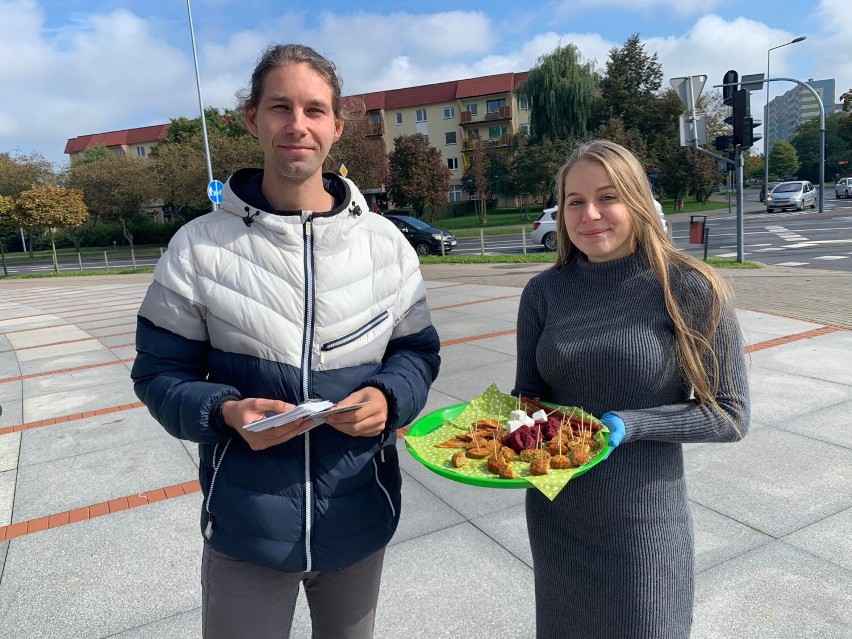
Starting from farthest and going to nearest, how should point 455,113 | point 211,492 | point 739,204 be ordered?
Answer: 1. point 455,113
2. point 739,204
3. point 211,492

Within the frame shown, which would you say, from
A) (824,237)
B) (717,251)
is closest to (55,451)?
(717,251)

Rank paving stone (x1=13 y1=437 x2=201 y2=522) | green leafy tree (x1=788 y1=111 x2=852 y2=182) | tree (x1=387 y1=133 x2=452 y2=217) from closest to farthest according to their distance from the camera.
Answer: paving stone (x1=13 y1=437 x2=201 y2=522) < tree (x1=387 y1=133 x2=452 y2=217) < green leafy tree (x1=788 y1=111 x2=852 y2=182)

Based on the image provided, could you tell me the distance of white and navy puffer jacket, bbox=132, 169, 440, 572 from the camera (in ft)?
5.18

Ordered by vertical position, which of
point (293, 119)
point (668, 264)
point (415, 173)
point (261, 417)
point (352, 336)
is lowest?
point (261, 417)

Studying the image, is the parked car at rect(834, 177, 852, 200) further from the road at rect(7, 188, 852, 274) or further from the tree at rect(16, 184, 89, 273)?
the tree at rect(16, 184, 89, 273)

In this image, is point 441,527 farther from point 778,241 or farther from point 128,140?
point 128,140

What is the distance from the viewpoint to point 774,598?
8.66 ft

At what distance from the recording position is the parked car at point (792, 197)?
33.7 meters

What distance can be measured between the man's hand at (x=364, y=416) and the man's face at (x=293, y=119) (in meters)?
0.61

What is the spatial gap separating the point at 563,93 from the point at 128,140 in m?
51.6

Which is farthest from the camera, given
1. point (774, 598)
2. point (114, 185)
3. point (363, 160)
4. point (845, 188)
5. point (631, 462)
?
point (845, 188)

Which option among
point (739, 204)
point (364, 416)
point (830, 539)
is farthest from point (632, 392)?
point (739, 204)

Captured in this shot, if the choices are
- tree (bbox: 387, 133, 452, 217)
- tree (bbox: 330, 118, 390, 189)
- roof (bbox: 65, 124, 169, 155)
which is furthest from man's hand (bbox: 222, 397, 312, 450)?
roof (bbox: 65, 124, 169, 155)

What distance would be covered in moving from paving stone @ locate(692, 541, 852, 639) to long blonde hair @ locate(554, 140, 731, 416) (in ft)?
4.42
